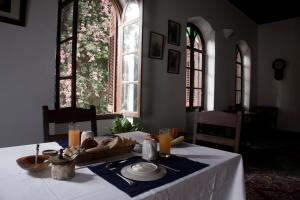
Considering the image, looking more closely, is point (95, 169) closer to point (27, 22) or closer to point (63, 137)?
point (63, 137)

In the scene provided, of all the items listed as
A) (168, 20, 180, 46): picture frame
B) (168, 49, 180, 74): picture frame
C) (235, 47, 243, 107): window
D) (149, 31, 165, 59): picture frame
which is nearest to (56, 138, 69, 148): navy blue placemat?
(149, 31, 165, 59): picture frame

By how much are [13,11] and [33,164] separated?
1.52 m

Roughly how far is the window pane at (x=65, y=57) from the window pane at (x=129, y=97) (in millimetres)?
727

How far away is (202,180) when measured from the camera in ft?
2.98

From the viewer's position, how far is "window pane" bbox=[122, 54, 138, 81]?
9.07 ft

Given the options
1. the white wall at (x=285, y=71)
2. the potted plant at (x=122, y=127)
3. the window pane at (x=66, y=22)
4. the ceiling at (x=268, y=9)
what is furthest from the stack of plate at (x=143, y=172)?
the white wall at (x=285, y=71)

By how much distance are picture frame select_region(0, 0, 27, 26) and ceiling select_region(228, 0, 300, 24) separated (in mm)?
4143

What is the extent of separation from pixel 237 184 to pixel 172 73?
247 cm

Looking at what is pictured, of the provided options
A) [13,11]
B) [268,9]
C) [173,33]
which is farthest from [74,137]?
[268,9]

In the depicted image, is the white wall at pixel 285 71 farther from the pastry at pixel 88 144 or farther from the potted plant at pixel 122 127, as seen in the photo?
the pastry at pixel 88 144

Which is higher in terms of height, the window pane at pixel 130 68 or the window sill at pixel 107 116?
the window pane at pixel 130 68

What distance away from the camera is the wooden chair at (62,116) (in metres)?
1.41

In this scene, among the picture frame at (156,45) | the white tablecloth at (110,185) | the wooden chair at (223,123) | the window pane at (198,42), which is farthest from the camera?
the window pane at (198,42)

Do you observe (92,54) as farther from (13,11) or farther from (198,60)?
(13,11)
